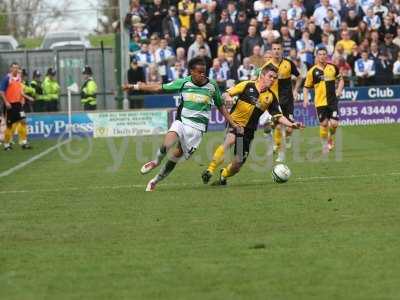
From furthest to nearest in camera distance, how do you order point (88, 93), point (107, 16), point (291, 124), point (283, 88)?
1. point (107, 16)
2. point (88, 93)
3. point (283, 88)
4. point (291, 124)

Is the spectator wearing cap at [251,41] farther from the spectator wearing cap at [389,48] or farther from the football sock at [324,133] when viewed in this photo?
the football sock at [324,133]

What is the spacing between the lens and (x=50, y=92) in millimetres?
34000

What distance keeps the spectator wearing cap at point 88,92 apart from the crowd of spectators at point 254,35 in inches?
59.4

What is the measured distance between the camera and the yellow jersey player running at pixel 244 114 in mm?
15992

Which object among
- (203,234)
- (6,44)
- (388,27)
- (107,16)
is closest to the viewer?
(203,234)

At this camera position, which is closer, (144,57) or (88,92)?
(144,57)

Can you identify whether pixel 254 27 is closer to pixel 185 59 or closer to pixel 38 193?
pixel 185 59

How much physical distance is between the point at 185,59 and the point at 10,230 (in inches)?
871

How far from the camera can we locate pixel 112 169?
20266mm

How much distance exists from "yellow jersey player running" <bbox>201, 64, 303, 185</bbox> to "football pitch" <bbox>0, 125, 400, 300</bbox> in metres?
0.31

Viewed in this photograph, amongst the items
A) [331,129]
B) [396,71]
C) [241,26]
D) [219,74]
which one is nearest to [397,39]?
[396,71]

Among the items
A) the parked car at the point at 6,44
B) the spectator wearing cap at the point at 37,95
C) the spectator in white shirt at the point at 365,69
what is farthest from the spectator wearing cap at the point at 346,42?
the parked car at the point at 6,44

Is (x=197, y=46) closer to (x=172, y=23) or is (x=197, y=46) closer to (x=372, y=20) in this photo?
(x=172, y=23)

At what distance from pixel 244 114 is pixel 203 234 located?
5.40 metres
